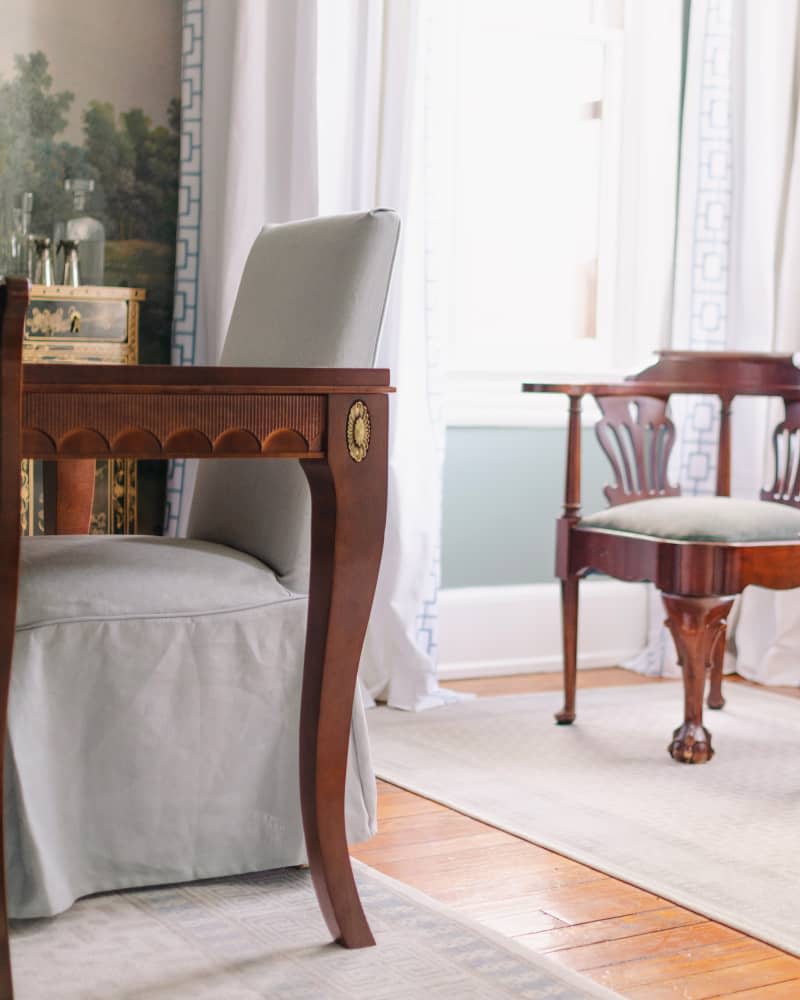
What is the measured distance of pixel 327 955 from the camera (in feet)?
6.43

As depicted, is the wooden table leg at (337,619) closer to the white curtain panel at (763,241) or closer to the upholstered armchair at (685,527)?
the upholstered armchair at (685,527)

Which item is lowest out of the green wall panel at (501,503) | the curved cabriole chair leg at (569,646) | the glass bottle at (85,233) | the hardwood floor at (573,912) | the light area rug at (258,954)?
the hardwood floor at (573,912)

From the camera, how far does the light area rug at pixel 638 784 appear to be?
2332mm

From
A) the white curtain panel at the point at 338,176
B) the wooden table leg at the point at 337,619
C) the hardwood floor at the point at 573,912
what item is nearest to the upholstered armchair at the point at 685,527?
the white curtain panel at the point at 338,176

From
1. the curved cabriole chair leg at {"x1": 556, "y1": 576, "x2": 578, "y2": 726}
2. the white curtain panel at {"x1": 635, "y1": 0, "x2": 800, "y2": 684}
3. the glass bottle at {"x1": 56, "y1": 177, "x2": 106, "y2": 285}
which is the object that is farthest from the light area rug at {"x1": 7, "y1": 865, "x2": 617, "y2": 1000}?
the white curtain panel at {"x1": 635, "y1": 0, "x2": 800, "y2": 684}

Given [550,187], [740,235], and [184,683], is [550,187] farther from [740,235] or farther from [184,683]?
[184,683]

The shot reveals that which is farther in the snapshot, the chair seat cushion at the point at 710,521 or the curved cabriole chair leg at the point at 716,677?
the curved cabriole chair leg at the point at 716,677

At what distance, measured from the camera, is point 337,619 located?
1.96 m

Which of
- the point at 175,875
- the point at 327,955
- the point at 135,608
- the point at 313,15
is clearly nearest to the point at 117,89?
the point at 313,15

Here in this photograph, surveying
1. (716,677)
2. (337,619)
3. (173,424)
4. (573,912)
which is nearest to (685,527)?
(716,677)

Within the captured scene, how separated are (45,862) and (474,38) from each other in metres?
2.75

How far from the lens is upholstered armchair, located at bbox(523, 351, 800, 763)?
9.76ft

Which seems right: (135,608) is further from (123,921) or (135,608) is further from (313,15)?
(313,15)

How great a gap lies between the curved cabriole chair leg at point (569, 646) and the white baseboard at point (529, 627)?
0.58 meters
